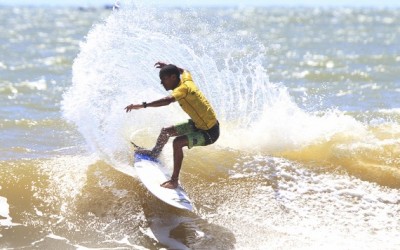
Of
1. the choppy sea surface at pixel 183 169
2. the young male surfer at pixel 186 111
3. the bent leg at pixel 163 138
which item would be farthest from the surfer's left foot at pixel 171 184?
the bent leg at pixel 163 138

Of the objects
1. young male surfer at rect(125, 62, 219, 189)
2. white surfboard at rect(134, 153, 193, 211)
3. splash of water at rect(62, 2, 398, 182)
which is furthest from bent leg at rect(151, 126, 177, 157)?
splash of water at rect(62, 2, 398, 182)

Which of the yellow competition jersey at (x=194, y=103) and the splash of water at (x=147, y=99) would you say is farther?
the splash of water at (x=147, y=99)

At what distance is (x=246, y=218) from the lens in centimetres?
663

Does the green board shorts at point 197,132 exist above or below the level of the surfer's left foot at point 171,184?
above

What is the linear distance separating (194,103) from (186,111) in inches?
6.7

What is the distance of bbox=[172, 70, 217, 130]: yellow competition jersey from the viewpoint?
261 inches

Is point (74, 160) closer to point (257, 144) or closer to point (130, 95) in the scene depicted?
point (130, 95)

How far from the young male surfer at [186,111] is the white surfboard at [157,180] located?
112 mm

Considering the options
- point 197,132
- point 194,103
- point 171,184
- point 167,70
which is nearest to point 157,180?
point 171,184

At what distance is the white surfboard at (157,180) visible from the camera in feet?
21.5

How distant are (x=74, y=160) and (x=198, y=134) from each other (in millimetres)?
2143

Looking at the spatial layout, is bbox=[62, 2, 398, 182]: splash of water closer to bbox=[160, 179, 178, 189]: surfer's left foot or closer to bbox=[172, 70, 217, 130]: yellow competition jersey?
bbox=[160, 179, 178, 189]: surfer's left foot

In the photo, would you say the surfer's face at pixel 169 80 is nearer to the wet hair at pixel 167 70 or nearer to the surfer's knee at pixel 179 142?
the wet hair at pixel 167 70

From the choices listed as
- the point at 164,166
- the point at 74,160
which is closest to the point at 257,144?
the point at 164,166
